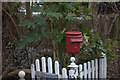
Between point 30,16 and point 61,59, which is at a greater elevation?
point 30,16

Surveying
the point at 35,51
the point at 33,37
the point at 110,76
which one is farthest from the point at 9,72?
the point at 110,76

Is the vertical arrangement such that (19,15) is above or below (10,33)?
above

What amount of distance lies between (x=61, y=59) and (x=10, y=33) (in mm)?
1446

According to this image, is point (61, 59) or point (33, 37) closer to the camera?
point (33, 37)

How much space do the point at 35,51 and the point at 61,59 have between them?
748 millimetres

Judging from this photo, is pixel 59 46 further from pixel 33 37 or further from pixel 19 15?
pixel 19 15

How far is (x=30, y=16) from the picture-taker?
148 inches

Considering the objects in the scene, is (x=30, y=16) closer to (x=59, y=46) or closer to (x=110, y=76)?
(x=59, y=46)

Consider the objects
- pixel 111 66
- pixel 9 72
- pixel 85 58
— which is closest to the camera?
pixel 9 72

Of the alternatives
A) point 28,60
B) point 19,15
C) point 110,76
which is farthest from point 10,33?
point 110,76

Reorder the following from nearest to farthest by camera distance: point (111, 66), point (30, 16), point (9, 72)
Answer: point (30, 16)
point (9, 72)
point (111, 66)

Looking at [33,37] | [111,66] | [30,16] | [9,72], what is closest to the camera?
[33,37]

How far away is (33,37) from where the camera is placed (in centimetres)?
269

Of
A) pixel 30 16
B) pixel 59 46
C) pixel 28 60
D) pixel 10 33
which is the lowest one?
pixel 28 60
